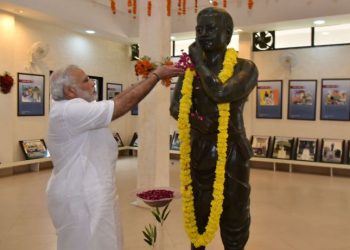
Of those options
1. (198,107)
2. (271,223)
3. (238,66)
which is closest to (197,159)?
(198,107)

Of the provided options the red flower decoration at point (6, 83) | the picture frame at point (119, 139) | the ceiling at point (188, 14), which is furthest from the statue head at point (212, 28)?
the picture frame at point (119, 139)

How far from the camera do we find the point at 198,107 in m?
2.75

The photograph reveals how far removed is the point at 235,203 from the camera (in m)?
2.74

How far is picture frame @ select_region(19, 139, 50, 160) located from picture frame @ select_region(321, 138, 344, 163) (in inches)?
268

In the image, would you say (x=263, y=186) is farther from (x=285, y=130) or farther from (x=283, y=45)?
(x=283, y=45)

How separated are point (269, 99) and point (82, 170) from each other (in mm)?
8435

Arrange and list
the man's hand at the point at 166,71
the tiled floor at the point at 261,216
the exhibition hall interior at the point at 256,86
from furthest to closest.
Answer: the exhibition hall interior at the point at 256,86 < the tiled floor at the point at 261,216 < the man's hand at the point at 166,71

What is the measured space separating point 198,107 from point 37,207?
430 cm

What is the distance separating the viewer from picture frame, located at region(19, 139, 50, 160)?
9195mm

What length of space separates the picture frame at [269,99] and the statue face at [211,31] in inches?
304

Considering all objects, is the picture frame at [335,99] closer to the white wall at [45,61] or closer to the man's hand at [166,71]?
the white wall at [45,61]

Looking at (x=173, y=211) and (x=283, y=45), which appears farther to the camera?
(x=283, y=45)

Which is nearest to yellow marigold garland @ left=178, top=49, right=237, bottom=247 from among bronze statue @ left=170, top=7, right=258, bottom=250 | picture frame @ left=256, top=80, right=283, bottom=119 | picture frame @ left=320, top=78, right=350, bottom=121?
bronze statue @ left=170, top=7, right=258, bottom=250

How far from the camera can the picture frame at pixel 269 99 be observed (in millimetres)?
10034
